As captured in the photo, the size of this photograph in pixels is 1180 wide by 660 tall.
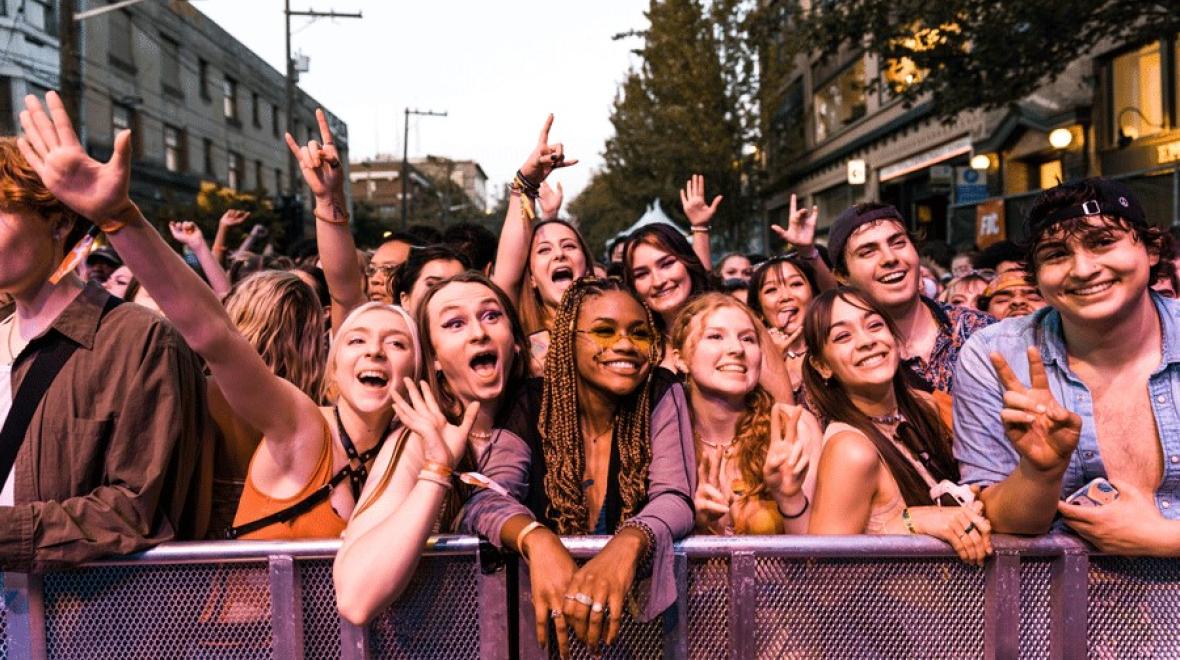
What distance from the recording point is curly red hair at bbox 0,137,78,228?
7.74 feet

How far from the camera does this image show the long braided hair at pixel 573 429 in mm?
2750

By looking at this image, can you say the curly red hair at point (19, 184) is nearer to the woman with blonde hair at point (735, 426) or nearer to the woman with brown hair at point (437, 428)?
the woman with brown hair at point (437, 428)

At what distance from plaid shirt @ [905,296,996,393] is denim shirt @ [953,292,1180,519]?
41.2 inches

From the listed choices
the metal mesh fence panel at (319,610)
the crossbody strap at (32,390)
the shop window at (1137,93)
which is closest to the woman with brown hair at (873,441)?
the metal mesh fence panel at (319,610)

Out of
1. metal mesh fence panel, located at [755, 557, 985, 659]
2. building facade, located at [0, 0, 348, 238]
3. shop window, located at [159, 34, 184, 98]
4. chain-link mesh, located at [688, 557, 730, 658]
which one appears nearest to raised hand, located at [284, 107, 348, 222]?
chain-link mesh, located at [688, 557, 730, 658]

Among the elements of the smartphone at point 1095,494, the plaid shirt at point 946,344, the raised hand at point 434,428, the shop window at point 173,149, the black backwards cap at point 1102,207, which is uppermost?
the shop window at point 173,149

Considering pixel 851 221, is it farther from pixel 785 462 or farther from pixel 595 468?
pixel 595 468

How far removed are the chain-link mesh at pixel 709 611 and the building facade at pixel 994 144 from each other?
1.51 m

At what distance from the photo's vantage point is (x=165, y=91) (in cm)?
2748

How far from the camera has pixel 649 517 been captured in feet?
7.82

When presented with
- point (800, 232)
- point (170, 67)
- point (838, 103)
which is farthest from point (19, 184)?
point (838, 103)

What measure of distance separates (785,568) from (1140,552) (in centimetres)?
87

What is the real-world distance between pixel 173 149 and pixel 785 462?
29453 millimetres

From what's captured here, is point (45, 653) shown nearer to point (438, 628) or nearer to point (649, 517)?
point (438, 628)
